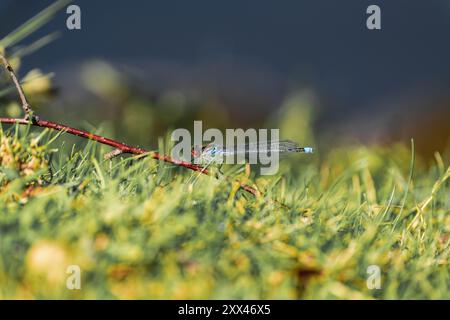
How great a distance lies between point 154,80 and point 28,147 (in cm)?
189

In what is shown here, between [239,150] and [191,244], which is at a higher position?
[239,150]

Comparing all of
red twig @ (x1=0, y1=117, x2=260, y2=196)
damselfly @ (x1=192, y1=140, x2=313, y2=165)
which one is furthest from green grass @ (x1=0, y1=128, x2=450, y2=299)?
damselfly @ (x1=192, y1=140, x2=313, y2=165)

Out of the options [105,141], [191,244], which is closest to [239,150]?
[105,141]

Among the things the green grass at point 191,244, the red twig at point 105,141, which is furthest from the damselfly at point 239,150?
the green grass at point 191,244

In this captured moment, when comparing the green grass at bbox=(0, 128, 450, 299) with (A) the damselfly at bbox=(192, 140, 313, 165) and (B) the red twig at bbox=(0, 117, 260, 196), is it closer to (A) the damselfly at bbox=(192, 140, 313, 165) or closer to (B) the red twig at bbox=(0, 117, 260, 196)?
(B) the red twig at bbox=(0, 117, 260, 196)

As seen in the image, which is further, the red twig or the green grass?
the red twig

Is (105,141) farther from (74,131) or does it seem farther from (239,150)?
(239,150)

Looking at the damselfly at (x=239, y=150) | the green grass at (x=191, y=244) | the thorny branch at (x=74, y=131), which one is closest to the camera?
the green grass at (x=191, y=244)

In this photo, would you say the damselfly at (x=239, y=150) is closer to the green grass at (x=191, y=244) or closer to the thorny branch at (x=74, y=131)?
the thorny branch at (x=74, y=131)

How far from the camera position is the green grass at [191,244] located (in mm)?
856

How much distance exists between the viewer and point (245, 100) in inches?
128

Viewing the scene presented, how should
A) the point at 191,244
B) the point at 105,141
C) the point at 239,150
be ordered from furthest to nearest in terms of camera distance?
the point at 239,150 < the point at 105,141 < the point at 191,244

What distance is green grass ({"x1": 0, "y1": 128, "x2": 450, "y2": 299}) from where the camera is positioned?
856 mm

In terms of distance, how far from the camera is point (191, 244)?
919 millimetres
